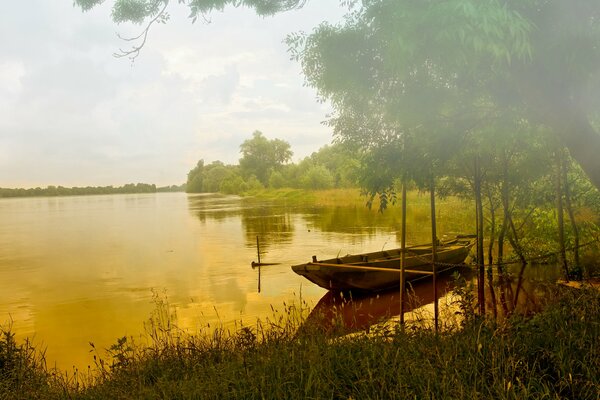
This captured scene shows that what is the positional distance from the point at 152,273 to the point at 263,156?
80.6m

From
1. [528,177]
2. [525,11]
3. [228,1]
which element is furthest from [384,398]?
[528,177]

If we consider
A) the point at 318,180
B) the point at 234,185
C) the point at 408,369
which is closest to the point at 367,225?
the point at 408,369

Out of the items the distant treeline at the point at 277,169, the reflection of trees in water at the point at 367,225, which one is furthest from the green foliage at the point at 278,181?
the reflection of trees in water at the point at 367,225

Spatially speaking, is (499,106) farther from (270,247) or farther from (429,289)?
(270,247)

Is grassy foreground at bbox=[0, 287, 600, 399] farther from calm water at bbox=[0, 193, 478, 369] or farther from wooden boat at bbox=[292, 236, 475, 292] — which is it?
wooden boat at bbox=[292, 236, 475, 292]

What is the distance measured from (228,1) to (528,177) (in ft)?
32.8

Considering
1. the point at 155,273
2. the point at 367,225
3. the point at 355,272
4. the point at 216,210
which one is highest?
the point at 216,210

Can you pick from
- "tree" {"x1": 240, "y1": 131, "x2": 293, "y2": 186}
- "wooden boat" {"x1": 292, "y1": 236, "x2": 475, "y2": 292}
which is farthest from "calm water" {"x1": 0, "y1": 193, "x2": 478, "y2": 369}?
"tree" {"x1": 240, "y1": 131, "x2": 293, "y2": 186}

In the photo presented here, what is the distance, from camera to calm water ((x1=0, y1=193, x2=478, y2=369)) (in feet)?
33.0

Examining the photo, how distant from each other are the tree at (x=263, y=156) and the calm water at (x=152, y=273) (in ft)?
211

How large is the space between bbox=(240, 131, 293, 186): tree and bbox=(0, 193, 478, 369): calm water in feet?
211

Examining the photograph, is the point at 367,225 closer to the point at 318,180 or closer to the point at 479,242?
the point at 479,242

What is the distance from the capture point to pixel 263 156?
9581cm

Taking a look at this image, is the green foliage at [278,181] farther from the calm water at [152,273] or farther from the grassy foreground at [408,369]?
the grassy foreground at [408,369]
